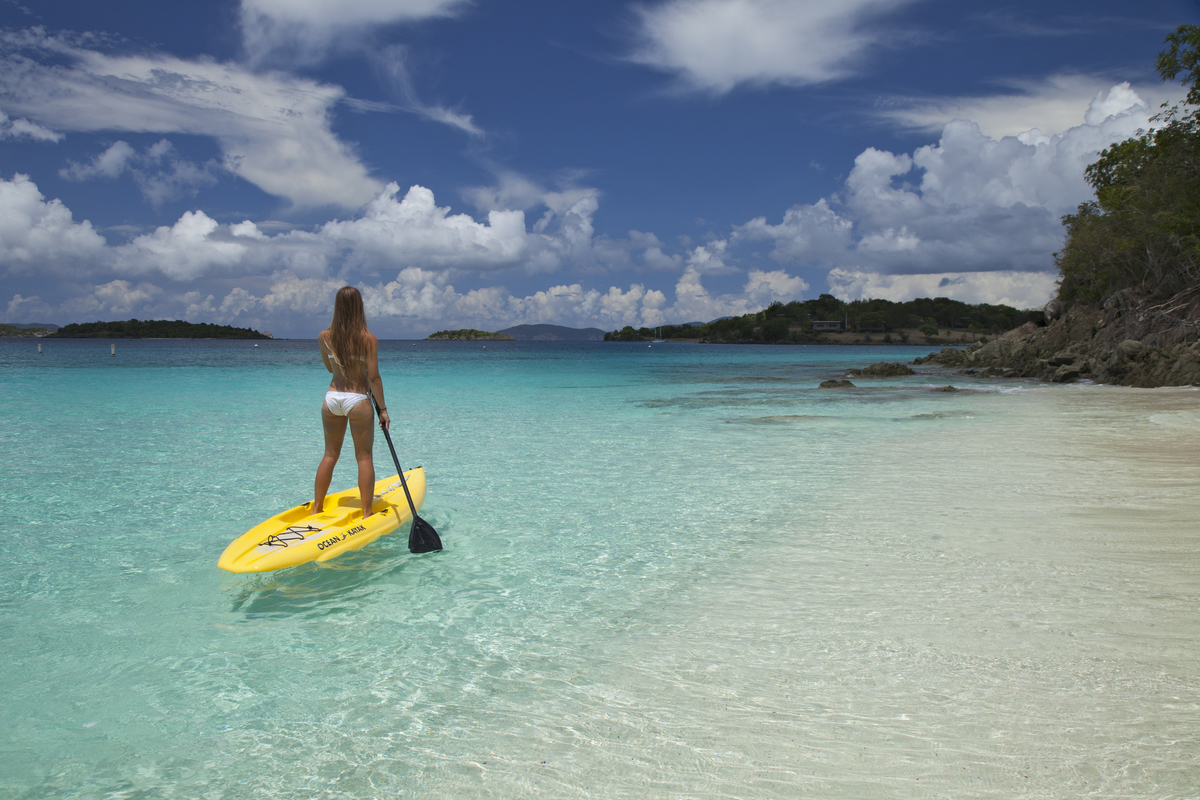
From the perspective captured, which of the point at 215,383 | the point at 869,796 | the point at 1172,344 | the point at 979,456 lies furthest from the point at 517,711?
the point at 1172,344

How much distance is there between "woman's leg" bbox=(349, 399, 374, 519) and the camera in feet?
18.3

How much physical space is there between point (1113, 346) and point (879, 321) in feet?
406

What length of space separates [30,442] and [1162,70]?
33.5m

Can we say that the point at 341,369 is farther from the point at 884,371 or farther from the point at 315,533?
the point at 884,371

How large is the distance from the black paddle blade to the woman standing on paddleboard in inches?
19.4

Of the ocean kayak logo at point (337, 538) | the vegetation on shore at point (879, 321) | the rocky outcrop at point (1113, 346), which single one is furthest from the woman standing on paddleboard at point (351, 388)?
the vegetation on shore at point (879, 321)

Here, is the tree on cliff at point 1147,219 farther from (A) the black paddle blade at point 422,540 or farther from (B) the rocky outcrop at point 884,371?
(A) the black paddle blade at point 422,540

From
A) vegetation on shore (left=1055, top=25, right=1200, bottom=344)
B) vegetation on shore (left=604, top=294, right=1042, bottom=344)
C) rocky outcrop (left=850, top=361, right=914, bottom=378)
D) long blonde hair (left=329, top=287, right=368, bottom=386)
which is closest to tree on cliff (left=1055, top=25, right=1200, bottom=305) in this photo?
vegetation on shore (left=1055, top=25, right=1200, bottom=344)

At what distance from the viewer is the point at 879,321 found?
145750 millimetres

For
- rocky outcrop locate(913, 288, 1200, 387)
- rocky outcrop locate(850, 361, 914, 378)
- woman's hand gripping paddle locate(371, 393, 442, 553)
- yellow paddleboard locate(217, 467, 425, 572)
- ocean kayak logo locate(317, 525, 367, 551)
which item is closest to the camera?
yellow paddleboard locate(217, 467, 425, 572)

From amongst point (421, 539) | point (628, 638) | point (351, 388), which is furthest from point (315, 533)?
point (628, 638)

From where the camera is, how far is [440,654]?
12.4ft

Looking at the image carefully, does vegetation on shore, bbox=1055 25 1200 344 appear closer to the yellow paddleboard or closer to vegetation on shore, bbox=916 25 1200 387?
vegetation on shore, bbox=916 25 1200 387

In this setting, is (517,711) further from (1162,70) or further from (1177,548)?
(1162,70)
